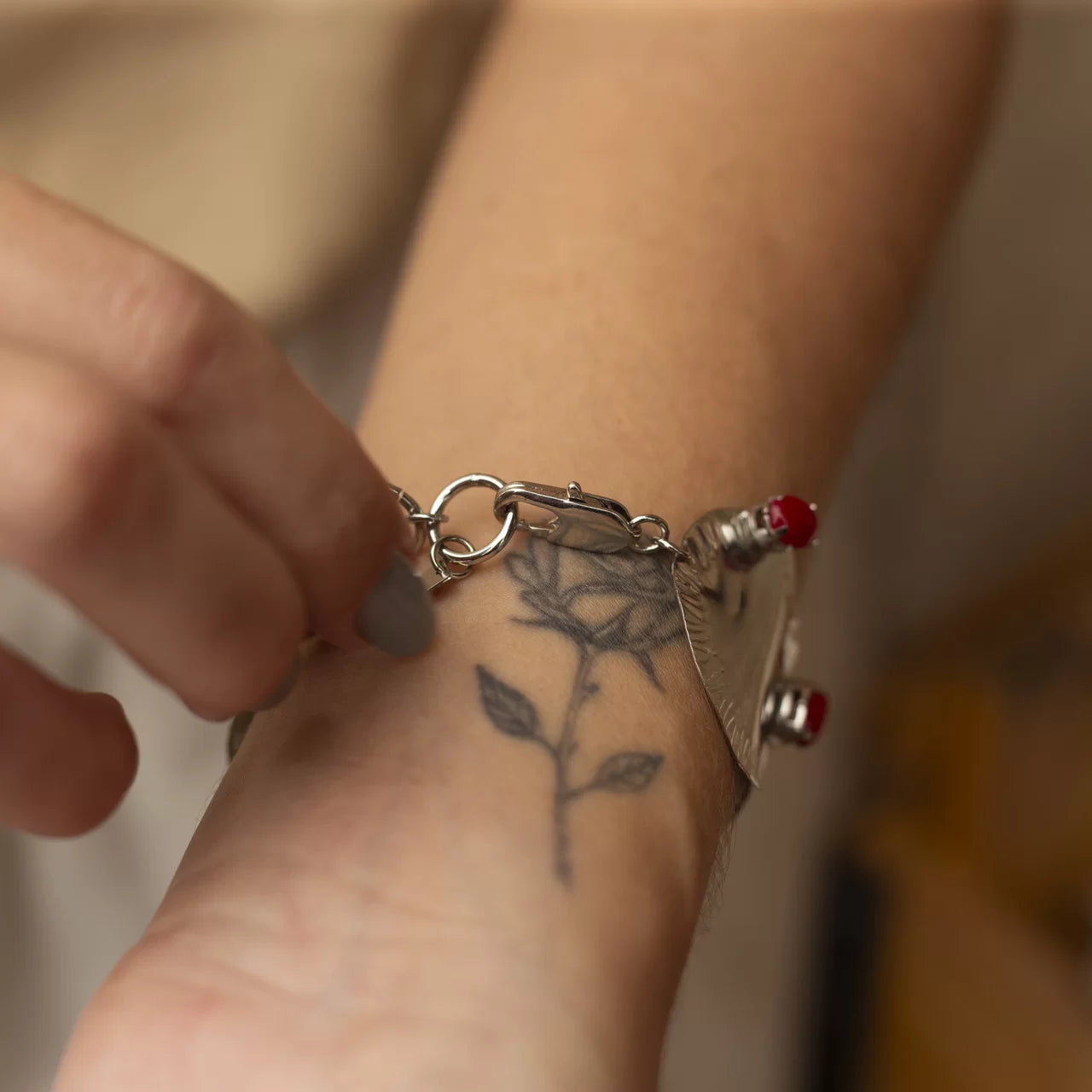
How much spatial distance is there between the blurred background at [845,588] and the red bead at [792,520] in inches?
20.4

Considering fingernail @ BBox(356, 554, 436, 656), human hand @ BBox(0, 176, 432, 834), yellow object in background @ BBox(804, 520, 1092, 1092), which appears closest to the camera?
human hand @ BBox(0, 176, 432, 834)

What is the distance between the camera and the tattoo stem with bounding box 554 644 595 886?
50 centimetres

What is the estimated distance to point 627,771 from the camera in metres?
0.55

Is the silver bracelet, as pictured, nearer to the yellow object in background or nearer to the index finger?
the index finger

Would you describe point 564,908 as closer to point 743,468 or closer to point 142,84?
point 743,468

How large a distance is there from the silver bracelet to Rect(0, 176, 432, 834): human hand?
0.47ft

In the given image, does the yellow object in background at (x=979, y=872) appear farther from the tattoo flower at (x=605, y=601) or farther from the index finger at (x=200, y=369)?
the index finger at (x=200, y=369)

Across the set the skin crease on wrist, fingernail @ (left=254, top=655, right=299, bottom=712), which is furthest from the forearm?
fingernail @ (left=254, top=655, right=299, bottom=712)

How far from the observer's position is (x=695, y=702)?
23.8 inches

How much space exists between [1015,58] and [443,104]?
3.04 feet

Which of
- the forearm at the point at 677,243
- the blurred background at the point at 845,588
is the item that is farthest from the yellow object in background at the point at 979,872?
the forearm at the point at 677,243

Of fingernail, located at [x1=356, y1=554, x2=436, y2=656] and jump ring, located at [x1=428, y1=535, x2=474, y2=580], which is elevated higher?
jump ring, located at [x1=428, y1=535, x2=474, y2=580]

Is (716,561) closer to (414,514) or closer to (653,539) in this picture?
(653,539)

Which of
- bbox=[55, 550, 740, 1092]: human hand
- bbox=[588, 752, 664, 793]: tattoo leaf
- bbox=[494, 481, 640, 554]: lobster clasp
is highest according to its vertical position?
bbox=[494, 481, 640, 554]: lobster clasp
